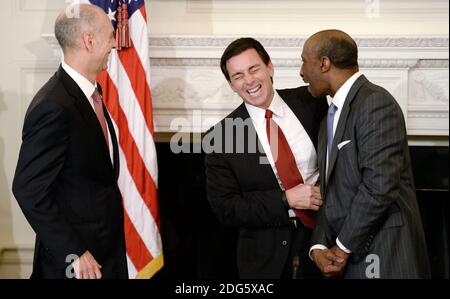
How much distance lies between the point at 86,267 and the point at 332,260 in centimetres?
77

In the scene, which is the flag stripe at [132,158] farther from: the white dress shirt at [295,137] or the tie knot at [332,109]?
the tie knot at [332,109]

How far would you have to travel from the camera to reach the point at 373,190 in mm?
1978

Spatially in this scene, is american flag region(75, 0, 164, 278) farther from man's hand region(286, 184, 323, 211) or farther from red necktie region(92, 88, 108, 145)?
man's hand region(286, 184, 323, 211)

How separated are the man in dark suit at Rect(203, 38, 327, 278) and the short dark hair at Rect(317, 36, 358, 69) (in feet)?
0.93

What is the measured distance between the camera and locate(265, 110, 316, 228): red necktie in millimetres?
2332

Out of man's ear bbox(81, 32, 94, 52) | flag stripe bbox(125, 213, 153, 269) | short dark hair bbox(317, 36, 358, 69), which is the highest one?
man's ear bbox(81, 32, 94, 52)

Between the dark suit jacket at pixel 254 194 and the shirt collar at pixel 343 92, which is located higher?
the shirt collar at pixel 343 92

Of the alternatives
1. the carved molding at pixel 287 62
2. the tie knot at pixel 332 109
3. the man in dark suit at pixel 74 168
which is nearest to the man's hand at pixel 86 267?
the man in dark suit at pixel 74 168

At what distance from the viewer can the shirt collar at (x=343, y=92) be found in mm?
2121

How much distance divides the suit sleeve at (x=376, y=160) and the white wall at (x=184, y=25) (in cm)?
111

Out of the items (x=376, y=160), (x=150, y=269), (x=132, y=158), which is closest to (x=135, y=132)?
(x=132, y=158)

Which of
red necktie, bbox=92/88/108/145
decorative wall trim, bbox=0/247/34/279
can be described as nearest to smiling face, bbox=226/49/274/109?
red necktie, bbox=92/88/108/145
